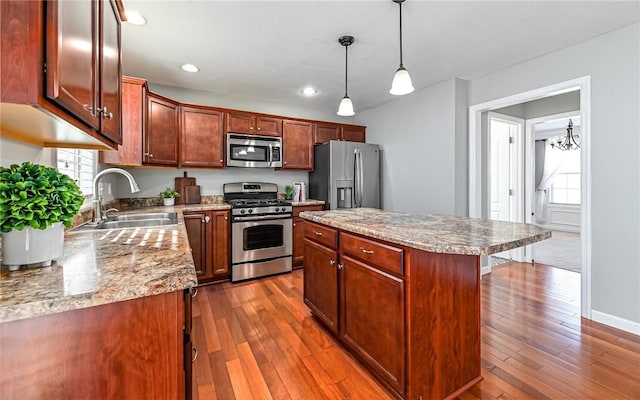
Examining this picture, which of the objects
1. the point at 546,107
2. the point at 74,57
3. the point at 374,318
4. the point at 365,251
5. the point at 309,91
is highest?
the point at 309,91

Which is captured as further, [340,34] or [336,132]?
[336,132]

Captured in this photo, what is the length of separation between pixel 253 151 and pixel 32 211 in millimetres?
3099

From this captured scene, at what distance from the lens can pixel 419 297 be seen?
1.42m

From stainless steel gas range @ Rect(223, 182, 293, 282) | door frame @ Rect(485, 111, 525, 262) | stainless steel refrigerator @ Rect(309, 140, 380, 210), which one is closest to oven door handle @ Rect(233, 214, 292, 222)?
stainless steel gas range @ Rect(223, 182, 293, 282)

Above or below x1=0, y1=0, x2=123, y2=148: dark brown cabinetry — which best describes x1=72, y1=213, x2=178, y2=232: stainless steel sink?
below

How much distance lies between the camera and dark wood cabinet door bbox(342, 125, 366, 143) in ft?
15.3

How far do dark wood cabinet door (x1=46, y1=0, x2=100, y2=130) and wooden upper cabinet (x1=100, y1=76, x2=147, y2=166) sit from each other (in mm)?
1788

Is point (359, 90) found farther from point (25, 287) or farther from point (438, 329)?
point (25, 287)

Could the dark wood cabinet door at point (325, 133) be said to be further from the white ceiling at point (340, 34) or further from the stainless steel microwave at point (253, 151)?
the white ceiling at point (340, 34)

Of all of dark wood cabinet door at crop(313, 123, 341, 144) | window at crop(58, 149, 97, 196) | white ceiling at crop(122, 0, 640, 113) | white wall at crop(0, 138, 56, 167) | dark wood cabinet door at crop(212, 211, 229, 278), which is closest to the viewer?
white wall at crop(0, 138, 56, 167)

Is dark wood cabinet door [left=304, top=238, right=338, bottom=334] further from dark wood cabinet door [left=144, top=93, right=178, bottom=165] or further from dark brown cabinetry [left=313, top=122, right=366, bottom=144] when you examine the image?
dark brown cabinetry [left=313, top=122, right=366, bottom=144]

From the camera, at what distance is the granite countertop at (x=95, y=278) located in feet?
2.33

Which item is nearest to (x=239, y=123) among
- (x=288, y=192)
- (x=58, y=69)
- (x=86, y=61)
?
(x=288, y=192)

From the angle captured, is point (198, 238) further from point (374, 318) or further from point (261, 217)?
point (374, 318)
